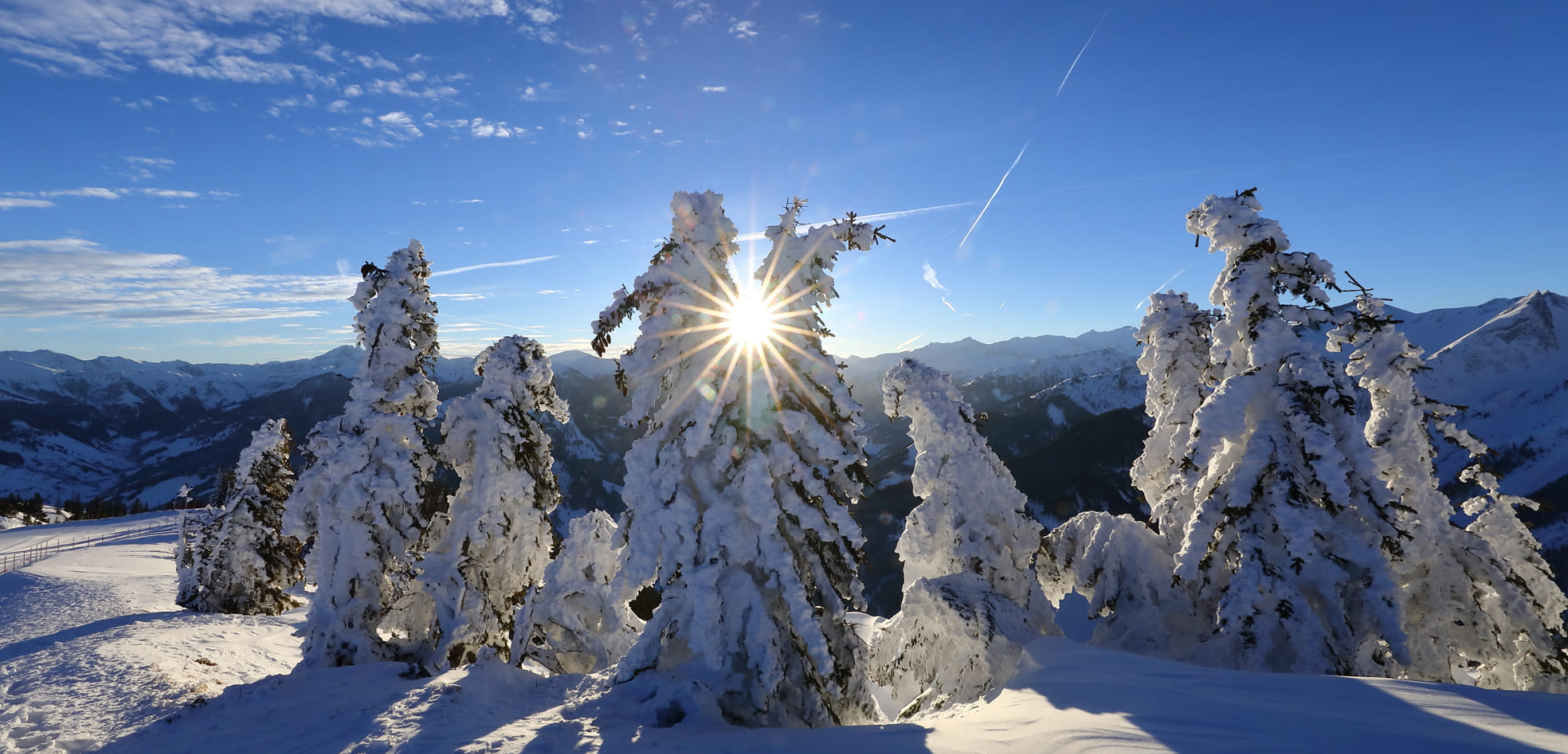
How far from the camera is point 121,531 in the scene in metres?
50.1

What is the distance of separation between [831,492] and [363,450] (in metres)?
11.6

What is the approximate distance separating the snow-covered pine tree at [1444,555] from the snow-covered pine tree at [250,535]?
3542 centimetres

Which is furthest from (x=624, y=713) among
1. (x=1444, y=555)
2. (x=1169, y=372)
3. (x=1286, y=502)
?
(x=1444, y=555)

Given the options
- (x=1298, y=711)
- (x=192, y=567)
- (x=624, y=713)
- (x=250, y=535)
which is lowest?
(x=192, y=567)

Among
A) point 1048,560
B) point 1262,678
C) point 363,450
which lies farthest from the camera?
point 1048,560

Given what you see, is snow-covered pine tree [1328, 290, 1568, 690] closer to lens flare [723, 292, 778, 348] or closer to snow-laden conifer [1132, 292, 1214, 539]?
snow-laden conifer [1132, 292, 1214, 539]

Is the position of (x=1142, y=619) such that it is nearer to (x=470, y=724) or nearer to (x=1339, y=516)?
(x=1339, y=516)

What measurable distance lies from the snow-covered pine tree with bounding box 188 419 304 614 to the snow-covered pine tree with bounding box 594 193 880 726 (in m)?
24.1

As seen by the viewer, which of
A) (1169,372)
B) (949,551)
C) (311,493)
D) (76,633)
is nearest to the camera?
(949,551)

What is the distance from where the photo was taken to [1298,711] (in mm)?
6516

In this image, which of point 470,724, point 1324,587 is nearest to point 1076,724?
point 1324,587

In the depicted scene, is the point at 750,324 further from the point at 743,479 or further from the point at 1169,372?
the point at 1169,372

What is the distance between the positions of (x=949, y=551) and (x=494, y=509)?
11.1 meters

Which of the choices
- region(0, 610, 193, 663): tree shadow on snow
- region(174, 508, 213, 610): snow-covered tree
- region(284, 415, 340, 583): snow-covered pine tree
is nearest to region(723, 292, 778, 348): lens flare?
region(284, 415, 340, 583): snow-covered pine tree
